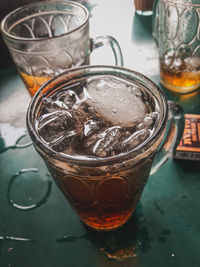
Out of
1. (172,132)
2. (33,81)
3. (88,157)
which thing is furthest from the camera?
(33,81)

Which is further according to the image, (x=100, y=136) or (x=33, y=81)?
(x=33, y=81)

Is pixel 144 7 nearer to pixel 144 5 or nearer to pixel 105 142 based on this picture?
pixel 144 5

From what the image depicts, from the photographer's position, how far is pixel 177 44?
3.29 feet

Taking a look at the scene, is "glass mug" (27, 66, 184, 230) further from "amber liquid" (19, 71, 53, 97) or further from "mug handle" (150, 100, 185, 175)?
"amber liquid" (19, 71, 53, 97)

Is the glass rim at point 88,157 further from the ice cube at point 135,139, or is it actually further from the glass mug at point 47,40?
the glass mug at point 47,40

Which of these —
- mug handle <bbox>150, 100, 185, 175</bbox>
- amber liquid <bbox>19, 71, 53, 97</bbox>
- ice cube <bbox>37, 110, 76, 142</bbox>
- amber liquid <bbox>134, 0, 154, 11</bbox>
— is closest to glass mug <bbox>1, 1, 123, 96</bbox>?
amber liquid <bbox>19, 71, 53, 97</bbox>

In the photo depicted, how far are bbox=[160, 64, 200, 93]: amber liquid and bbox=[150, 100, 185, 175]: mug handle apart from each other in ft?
1.40

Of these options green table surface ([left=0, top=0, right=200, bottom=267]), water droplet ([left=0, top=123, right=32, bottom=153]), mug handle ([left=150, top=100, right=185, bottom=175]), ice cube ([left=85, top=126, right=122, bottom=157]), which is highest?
ice cube ([left=85, top=126, right=122, bottom=157])

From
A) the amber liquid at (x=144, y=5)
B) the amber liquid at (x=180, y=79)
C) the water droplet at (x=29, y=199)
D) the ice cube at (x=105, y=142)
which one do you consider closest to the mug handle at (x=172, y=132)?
the ice cube at (x=105, y=142)

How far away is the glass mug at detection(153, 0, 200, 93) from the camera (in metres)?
0.90

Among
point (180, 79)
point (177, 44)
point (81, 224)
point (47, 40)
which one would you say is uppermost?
point (47, 40)

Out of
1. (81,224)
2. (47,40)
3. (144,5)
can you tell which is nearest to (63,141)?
(81,224)

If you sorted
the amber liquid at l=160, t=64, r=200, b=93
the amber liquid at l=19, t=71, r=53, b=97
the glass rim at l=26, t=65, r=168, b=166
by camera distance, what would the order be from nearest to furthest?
the glass rim at l=26, t=65, r=168, b=166 → the amber liquid at l=19, t=71, r=53, b=97 → the amber liquid at l=160, t=64, r=200, b=93

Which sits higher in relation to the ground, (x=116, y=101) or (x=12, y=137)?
(x=116, y=101)
